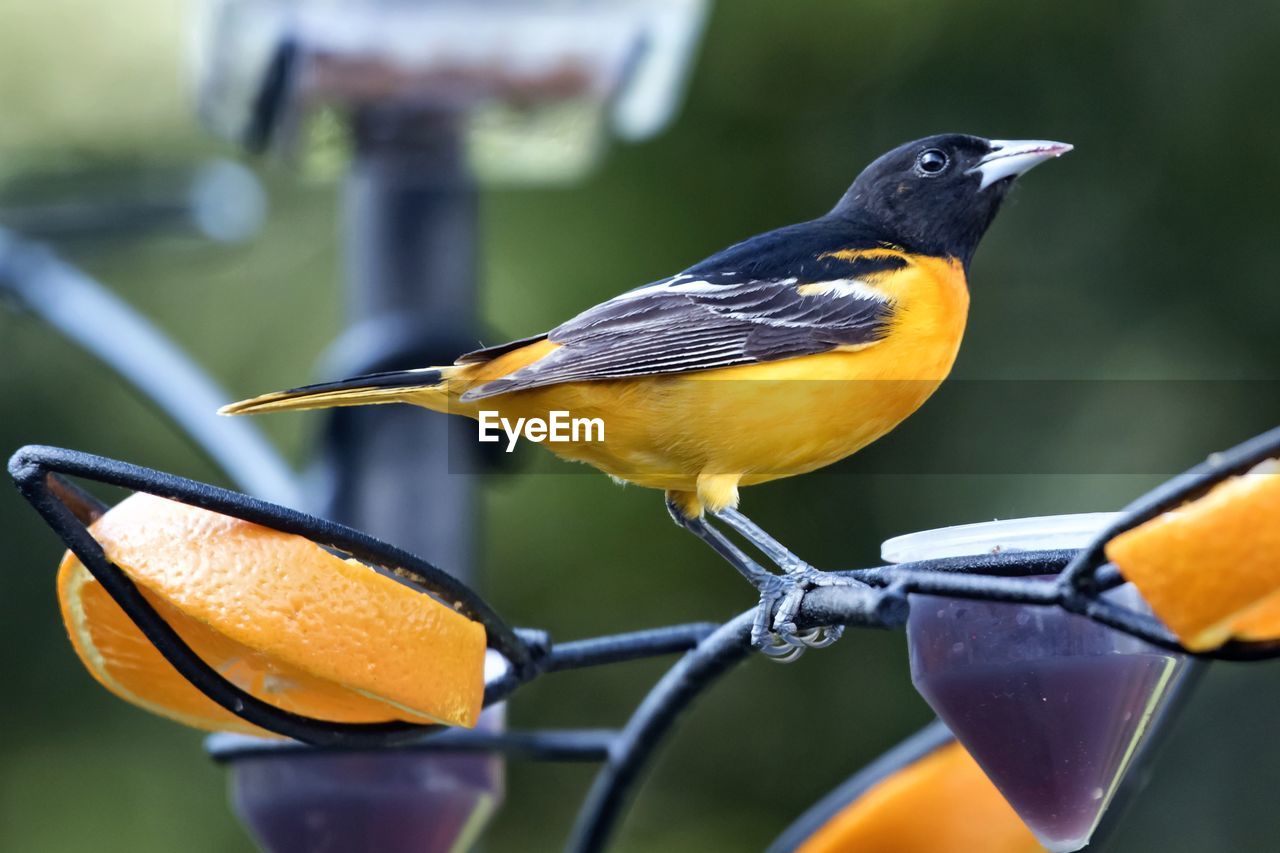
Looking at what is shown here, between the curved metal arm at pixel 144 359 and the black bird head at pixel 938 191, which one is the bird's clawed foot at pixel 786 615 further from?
the curved metal arm at pixel 144 359

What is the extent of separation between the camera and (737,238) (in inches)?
128

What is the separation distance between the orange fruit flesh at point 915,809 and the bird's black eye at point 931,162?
73cm

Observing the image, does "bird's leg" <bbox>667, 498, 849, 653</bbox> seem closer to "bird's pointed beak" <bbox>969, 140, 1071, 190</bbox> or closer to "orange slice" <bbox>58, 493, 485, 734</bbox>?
"orange slice" <bbox>58, 493, 485, 734</bbox>

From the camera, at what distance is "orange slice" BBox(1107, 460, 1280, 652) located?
1.17 metres

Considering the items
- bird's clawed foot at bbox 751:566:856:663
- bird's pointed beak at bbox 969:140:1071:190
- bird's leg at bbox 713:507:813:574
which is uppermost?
bird's pointed beak at bbox 969:140:1071:190

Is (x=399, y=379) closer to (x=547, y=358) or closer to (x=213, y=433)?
(x=547, y=358)

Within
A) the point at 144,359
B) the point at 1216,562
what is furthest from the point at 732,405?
the point at 144,359

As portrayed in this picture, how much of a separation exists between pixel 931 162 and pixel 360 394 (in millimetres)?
784

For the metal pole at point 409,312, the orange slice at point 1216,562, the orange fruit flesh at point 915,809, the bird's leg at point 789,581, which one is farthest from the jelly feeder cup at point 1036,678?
the metal pole at point 409,312

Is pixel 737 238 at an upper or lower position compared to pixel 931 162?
upper

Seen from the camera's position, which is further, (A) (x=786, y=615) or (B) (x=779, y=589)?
(B) (x=779, y=589)

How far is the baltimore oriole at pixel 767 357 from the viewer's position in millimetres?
1746

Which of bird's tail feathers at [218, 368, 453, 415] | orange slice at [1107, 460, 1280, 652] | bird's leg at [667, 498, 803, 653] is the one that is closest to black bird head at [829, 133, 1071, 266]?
bird's leg at [667, 498, 803, 653]

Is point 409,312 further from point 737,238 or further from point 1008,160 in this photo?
point 1008,160
